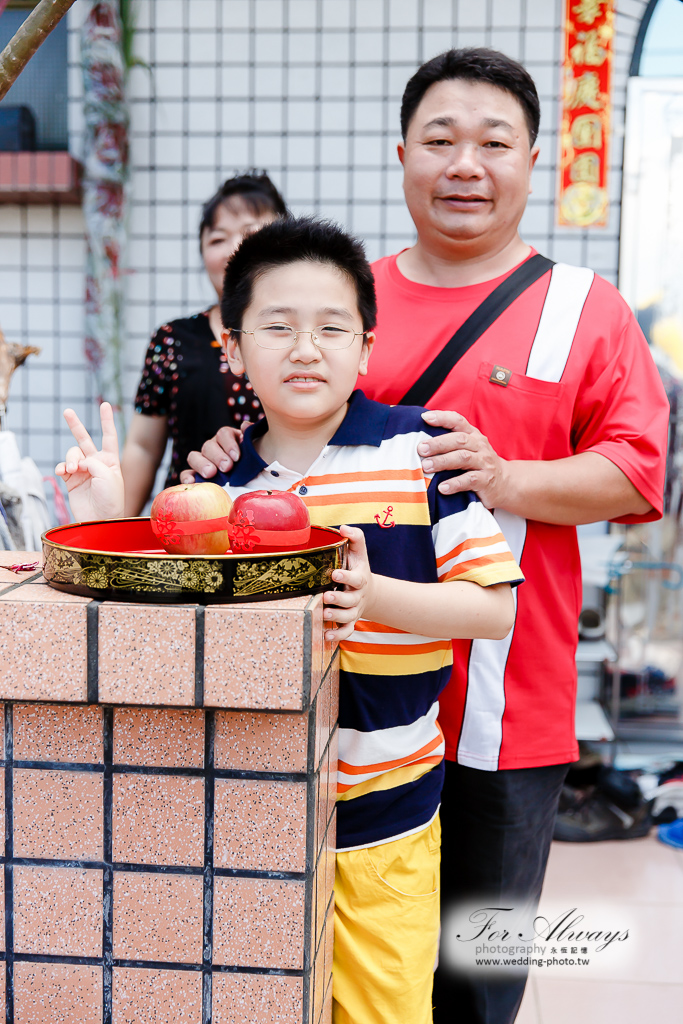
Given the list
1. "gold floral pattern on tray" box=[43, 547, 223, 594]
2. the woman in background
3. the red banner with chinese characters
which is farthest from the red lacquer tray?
the red banner with chinese characters

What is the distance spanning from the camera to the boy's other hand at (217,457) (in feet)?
4.12

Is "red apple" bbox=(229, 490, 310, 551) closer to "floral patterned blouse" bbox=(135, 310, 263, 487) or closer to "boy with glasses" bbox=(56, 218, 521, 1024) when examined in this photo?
"boy with glasses" bbox=(56, 218, 521, 1024)

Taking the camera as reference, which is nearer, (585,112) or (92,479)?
(92,479)

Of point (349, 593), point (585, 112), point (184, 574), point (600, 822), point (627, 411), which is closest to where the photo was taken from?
point (184, 574)

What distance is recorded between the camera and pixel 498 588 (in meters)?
1.02

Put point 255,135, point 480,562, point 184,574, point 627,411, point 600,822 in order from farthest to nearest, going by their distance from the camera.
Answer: point 255,135
point 600,822
point 627,411
point 480,562
point 184,574

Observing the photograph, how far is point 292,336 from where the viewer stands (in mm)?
1096

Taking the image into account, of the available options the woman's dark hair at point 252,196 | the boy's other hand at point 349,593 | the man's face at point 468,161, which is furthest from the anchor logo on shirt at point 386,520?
the woman's dark hair at point 252,196

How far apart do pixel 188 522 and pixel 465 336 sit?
28.6 inches

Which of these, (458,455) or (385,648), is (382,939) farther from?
(458,455)

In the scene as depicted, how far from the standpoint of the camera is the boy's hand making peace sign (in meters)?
1.11

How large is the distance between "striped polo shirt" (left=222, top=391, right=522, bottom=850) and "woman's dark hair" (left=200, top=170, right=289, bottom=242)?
104 cm

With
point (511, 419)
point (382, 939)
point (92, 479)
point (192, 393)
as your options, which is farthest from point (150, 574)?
point (192, 393)

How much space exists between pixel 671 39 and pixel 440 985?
10.7 ft
